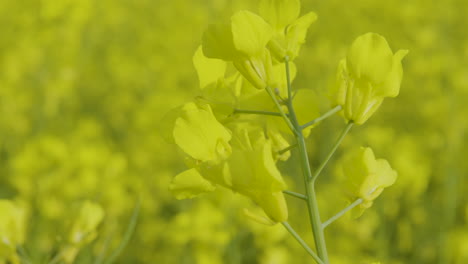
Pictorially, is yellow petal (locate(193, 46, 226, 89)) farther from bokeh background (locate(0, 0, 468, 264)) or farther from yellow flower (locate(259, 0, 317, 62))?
bokeh background (locate(0, 0, 468, 264))

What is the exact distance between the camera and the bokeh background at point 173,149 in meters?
2.15

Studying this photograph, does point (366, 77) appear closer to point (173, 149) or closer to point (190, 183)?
point (190, 183)

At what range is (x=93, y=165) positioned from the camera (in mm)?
2658

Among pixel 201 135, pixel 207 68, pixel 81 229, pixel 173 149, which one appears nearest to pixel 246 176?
pixel 201 135

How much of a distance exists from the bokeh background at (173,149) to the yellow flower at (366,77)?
0.72 meters

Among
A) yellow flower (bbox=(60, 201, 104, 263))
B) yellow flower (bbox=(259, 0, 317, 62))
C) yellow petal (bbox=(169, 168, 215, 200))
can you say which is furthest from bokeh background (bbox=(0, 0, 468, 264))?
yellow flower (bbox=(259, 0, 317, 62))

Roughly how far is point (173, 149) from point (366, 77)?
8.21 ft

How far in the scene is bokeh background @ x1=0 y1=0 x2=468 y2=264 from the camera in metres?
2.15

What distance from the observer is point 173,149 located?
3.11 meters

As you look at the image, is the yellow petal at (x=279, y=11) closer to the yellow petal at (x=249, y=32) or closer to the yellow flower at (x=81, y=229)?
the yellow petal at (x=249, y=32)

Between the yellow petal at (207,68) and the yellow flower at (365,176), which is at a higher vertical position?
the yellow petal at (207,68)

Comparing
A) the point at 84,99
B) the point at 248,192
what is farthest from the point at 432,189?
the point at 84,99

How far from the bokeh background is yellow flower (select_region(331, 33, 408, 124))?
0.72 meters

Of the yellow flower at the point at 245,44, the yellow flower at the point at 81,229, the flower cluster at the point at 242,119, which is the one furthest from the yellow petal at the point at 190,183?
the yellow flower at the point at 81,229
